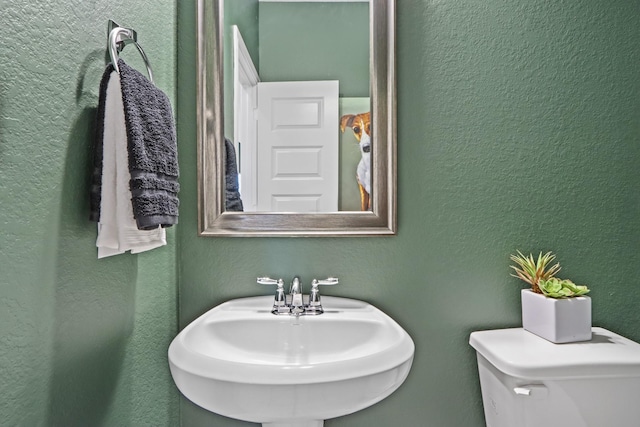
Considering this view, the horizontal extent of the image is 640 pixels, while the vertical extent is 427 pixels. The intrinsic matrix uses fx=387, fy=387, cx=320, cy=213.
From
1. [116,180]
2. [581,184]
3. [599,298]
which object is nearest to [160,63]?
[116,180]

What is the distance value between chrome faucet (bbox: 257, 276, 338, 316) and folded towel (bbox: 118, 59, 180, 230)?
38cm

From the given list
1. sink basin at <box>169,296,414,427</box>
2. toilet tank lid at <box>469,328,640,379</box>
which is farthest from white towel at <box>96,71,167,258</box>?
toilet tank lid at <box>469,328,640,379</box>

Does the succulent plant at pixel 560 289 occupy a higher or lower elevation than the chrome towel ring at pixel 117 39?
lower

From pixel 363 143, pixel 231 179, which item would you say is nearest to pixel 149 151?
pixel 231 179

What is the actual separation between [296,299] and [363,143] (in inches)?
20.8

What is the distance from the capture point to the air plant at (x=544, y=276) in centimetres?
109

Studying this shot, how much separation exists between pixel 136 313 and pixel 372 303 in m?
0.69

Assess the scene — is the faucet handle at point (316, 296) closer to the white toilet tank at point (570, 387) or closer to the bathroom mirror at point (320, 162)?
the bathroom mirror at point (320, 162)

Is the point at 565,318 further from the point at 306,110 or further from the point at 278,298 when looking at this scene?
the point at 306,110

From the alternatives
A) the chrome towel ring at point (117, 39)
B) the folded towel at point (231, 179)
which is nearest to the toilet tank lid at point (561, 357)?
the folded towel at point (231, 179)

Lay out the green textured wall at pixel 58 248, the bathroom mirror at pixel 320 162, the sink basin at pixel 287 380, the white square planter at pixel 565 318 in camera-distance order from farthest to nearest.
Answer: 1. the bathroom mirror at pixel 320 162
2. the white square planter at pixel 565 318
3. the sink basin at pixel 287 380
4. the green textured wall at pixel 58 248

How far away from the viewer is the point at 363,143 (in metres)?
1.24

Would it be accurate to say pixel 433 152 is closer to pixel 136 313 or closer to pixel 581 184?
pixel 581 184

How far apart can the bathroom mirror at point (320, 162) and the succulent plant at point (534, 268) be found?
0.42m
